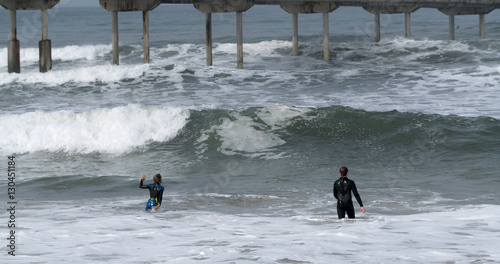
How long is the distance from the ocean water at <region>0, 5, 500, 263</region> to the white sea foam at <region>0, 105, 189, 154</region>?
0.18 feet

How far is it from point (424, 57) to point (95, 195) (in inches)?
1122

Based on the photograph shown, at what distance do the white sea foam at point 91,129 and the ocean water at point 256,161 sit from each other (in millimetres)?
56

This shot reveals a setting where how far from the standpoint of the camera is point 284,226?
419 inches

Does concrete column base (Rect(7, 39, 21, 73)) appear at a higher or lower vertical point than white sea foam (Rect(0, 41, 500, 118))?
higher

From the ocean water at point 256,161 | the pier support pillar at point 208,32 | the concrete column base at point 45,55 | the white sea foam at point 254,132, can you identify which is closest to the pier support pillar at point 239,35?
the ocean water at point 256,161

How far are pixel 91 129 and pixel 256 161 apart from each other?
5616 millimetres

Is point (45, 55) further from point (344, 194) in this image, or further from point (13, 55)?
point (344, 194)

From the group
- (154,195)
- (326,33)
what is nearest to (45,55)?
(326,33)

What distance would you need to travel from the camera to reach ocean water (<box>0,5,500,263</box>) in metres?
9.36

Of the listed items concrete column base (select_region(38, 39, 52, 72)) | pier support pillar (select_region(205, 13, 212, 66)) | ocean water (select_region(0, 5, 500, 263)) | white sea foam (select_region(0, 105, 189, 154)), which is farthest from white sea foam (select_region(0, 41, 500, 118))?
white sea foam (select_region(0, 105, 189, 154))

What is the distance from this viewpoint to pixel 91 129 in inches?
821

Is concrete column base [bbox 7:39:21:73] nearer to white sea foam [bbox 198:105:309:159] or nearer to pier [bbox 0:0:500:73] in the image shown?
pier [bbox 0:0:500:73]

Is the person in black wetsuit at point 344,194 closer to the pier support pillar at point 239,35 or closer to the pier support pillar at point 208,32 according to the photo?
the pier support pillar at point 239,35

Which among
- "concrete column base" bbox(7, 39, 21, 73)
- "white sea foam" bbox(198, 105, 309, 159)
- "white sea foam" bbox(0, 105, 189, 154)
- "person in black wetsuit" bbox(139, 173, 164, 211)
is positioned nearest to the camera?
"person in black wetsuit" bbox(139, 173, 164, 211)
